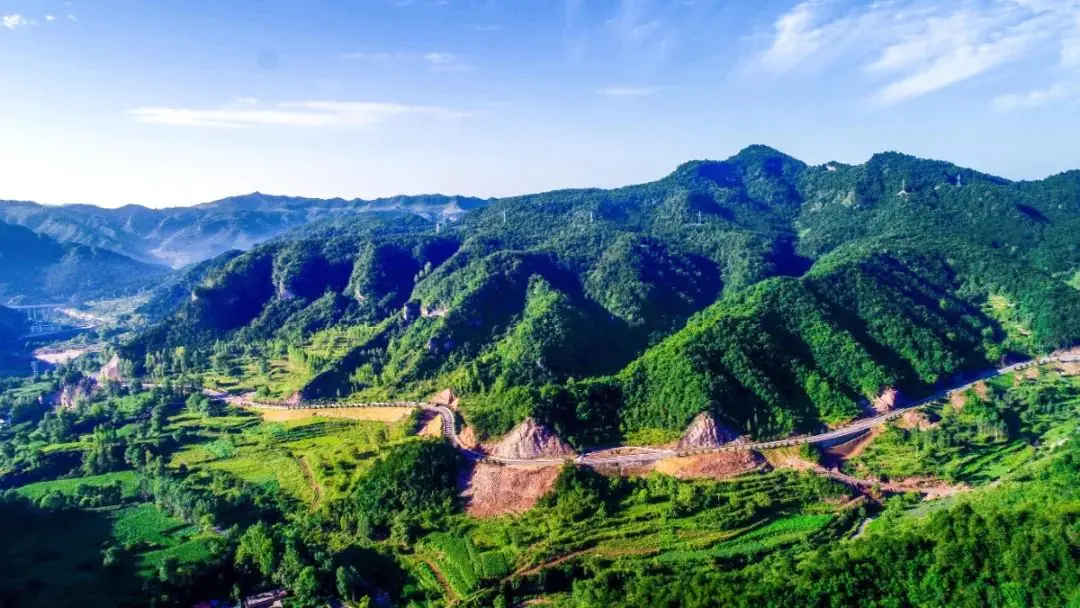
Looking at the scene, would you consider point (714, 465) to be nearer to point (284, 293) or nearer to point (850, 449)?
point (850, 449)

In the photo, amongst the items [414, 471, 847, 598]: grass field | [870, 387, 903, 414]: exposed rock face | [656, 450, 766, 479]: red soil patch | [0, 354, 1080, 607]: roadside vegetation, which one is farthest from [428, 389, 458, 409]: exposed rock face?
[870, 387, 903, 414]: exposed rock face

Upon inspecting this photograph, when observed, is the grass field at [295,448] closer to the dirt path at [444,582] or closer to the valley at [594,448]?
the valley at [594,448]

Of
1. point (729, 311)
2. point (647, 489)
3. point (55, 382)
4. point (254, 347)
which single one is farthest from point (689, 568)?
point (55, 382)

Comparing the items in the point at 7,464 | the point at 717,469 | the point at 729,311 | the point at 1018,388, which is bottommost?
the point at 7,464

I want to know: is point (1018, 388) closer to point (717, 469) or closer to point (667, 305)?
point (717, 469)

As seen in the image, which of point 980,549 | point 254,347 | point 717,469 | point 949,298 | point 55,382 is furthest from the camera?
point 254,347

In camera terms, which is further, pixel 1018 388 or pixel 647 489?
pixel 1018 388

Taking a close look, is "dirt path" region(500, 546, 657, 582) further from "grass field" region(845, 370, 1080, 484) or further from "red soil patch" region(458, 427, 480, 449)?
"grass field" region(845, 370, 1080, 484)
